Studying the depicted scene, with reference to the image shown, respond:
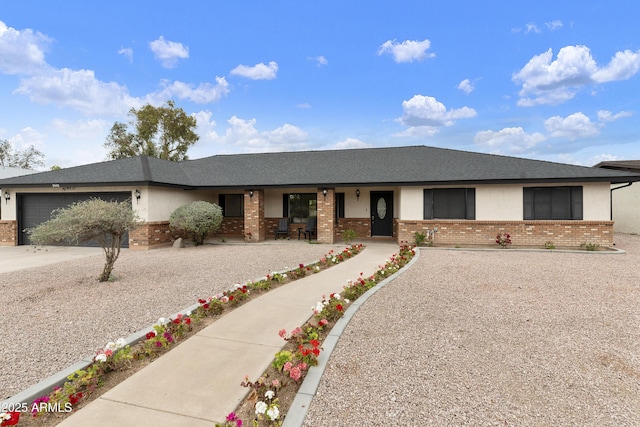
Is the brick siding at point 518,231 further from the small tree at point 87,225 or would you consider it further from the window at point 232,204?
the small tree at point 87,225

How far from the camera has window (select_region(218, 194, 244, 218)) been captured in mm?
17266

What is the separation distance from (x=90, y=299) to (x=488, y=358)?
21.3 ft

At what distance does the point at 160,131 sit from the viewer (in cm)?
3372

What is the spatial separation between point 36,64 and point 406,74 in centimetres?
2044

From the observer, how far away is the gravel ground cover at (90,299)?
358cm

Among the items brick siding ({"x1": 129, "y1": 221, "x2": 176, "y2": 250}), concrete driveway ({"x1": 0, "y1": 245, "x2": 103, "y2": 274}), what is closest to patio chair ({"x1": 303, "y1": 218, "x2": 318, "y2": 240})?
brick siding ({"x1": 129, "y1": 221, "x2": 176, "y2": 250})

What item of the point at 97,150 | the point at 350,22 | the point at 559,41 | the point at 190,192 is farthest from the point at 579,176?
the point at 97,150

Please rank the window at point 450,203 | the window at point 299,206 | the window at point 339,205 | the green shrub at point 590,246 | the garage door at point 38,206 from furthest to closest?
the window at point 299,206
the window at point 339,205
the garage door at point 38,206
the window at point 450,203
the green shrub at point 590,246

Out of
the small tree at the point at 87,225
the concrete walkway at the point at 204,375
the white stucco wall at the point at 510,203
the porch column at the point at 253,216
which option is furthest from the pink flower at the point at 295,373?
the porch column at the point at 253,216

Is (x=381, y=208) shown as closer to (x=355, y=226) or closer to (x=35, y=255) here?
(x=355, y=226)

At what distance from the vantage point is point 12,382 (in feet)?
9.86

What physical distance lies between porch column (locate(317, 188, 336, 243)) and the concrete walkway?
902 cm

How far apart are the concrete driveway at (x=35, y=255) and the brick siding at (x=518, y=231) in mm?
12417

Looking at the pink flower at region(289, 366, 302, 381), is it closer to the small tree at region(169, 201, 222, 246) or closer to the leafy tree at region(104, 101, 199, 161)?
the small tree at region(169, 201, 222, 246)
